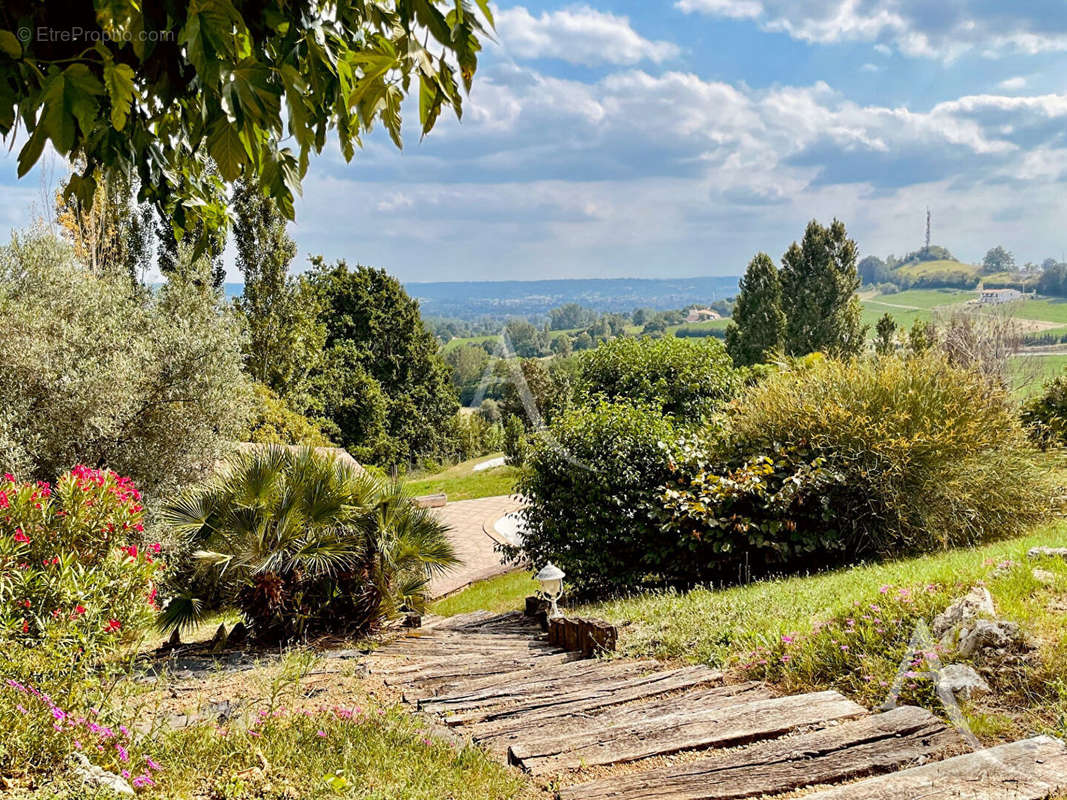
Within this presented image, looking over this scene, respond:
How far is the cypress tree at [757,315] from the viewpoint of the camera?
117 ft

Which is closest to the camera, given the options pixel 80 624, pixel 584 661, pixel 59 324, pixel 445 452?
pixel 80 624

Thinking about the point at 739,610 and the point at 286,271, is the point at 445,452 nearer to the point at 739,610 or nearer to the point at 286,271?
the point at 286,271

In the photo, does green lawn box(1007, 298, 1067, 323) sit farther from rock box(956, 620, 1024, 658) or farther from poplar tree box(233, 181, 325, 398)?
rock box(956, 620, 1024, 658)

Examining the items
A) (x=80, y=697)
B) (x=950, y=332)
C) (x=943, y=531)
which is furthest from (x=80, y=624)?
(x=950, y=332)

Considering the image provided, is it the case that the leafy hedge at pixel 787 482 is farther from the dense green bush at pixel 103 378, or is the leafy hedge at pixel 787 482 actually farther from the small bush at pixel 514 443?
the small bush at pixel 514 443

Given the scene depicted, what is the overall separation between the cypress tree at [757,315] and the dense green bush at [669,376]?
24893 millimetres

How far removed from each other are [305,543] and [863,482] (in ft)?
21.3

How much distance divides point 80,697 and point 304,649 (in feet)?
11.9

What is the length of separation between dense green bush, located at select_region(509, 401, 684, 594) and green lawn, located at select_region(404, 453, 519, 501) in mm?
11762

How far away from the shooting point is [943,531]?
8648 millimetres

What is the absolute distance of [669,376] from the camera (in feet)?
38.6

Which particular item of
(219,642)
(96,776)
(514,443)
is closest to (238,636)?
(219,642)

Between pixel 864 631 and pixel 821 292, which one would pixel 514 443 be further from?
pixel 864 631

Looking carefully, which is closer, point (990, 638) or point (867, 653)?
point (990, 638)
